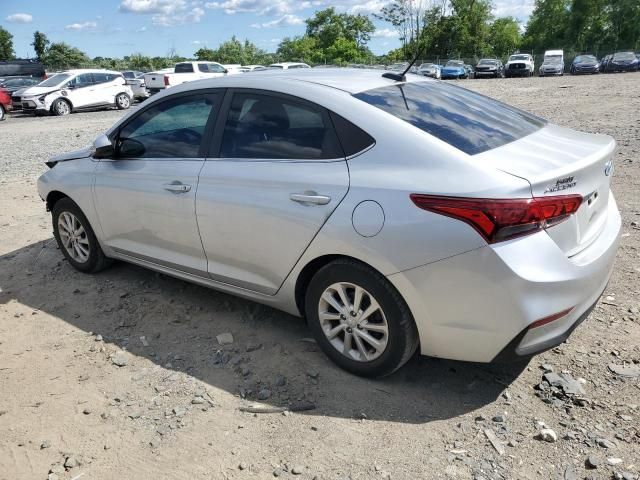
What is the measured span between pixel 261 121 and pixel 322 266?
1038mm

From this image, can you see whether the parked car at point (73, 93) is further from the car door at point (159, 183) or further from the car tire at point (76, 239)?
the car door at point (159, 183)

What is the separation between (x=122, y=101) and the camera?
23672 millimetres

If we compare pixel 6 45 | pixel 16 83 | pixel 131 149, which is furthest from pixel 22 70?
pixel 6 45

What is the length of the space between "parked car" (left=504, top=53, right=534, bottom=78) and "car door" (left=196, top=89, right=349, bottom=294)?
4226cm

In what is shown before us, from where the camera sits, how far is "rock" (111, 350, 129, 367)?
357cm

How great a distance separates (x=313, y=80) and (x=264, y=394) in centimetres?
192

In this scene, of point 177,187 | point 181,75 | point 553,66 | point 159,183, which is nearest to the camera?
point 177,187

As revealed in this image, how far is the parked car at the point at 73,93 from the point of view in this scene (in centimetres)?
2159

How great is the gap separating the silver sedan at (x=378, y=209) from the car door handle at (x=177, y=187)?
10mm

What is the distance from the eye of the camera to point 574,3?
65250 millimetres

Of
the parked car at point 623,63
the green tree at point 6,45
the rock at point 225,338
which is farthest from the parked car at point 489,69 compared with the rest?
the green tree at point 6,45

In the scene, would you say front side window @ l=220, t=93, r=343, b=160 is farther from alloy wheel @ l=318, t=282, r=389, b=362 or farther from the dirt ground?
the dirt ground

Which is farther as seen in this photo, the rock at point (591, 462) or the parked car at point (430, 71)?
the parked car at point (430, 71)

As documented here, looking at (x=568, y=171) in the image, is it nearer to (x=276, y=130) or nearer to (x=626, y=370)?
(x=626, y=370)
